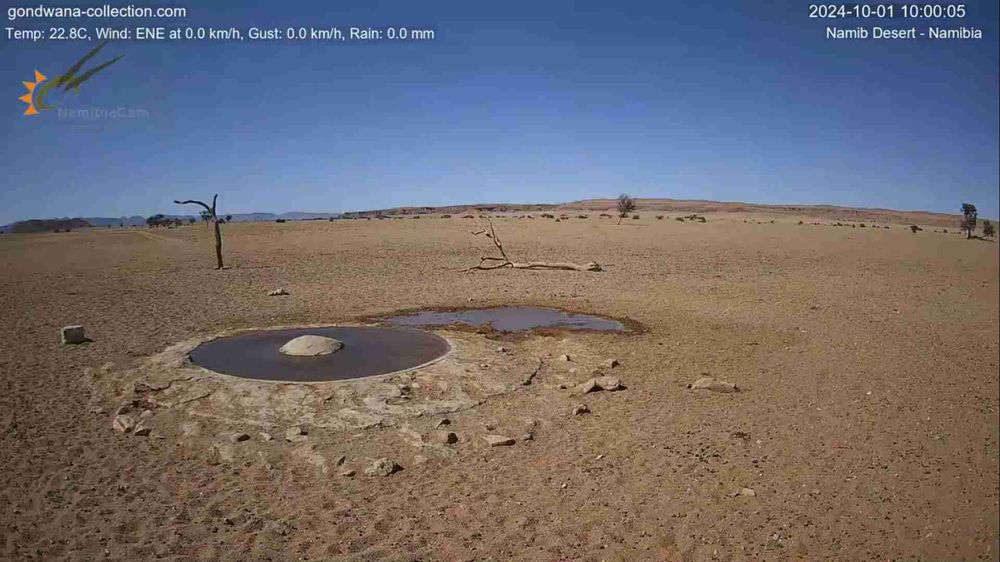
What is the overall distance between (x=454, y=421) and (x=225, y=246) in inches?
1127

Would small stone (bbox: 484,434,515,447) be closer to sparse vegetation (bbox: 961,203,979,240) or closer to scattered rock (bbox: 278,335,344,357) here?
scattered rock (bbox: 278,335,344,357)

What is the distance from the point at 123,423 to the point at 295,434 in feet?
6.85

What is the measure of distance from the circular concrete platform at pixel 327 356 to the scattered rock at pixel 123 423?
1.55 metres

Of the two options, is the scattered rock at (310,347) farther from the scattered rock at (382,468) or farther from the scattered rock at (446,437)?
the scattered rock at (382,468)

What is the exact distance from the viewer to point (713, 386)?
7.82 metres

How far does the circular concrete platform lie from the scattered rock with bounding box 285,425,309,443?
4.79 feet

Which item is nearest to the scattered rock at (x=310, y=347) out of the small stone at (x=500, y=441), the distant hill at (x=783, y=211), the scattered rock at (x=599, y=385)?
the small stone at (x=500, y=441)

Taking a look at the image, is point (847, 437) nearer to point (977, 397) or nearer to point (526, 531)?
point (977, 397)

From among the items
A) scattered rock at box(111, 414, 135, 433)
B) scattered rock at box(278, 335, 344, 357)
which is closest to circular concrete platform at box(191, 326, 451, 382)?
scattered rock at box(278, 335, 344, 357)

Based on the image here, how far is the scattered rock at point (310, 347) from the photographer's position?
9.02 meters

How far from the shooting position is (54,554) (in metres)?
4.29

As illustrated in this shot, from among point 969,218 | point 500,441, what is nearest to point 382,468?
point 500,441

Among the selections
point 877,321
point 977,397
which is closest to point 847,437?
point 977,397

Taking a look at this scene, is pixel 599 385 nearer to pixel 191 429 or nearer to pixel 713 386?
pixel 713 386
